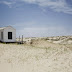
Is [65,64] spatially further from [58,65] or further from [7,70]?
[7,70]

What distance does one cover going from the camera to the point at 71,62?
9.77 meters

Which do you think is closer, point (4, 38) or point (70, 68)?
point (70, 68)

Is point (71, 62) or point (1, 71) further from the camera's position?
point (71, 62)

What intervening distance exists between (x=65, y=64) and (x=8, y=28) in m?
18.5

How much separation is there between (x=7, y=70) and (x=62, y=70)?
11.8 ft

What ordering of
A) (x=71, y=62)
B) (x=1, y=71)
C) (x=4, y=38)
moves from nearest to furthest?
(x=1, y=71)
(x=71, y=62)
(x=4, y=38)

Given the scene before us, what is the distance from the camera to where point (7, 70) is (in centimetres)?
841

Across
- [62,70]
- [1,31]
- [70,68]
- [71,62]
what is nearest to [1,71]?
[62,70]

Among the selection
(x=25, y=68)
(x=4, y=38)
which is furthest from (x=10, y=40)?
(x=25, y=68)

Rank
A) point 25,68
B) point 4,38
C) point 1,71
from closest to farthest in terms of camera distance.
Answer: point 1,71
point 25,68
point 4,38

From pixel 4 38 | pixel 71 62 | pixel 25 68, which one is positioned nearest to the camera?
pixel 25 68

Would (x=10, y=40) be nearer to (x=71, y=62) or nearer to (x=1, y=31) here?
(x=1, y=31)

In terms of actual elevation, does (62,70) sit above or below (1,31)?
below

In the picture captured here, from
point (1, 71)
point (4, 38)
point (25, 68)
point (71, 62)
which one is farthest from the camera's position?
point (4, 38)
